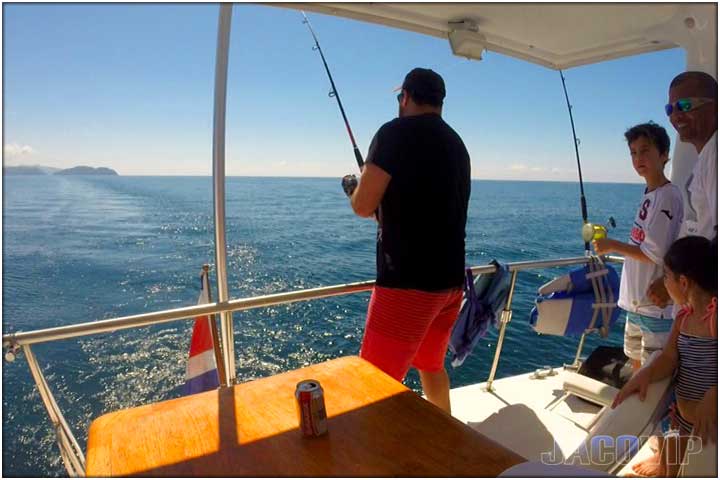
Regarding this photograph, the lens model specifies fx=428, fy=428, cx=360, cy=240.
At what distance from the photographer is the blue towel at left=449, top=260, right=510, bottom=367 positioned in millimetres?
2080

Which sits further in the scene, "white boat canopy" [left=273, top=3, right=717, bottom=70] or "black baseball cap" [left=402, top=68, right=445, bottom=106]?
"white boat canopy" [left=273, top=3, right=717, bottom=70]

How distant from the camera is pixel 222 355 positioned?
166cm

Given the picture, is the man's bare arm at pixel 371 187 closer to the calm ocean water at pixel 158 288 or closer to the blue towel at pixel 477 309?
the blue towel at pixel 477 309

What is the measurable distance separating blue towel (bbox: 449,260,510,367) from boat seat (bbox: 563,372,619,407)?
1.67 feet

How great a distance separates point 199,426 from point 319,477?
0.35 meters

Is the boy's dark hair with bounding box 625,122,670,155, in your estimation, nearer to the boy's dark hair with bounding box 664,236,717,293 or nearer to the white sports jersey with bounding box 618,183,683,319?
the white sports jersey with bounding box 618,183,683,319

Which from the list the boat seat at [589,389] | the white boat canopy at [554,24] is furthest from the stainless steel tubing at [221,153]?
the boat seat at [589,389]

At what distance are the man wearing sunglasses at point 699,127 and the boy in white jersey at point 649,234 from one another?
0.53 feet

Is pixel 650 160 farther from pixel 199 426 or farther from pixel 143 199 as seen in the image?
pixel 143 199

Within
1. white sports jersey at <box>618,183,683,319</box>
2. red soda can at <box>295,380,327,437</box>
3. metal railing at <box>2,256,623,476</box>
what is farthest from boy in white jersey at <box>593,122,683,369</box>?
red soda can at <box>295,380,327,437</box>

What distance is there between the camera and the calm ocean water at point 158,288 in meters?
5.72

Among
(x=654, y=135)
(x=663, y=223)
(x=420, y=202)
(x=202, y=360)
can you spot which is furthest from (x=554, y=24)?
(x=202, y=360)

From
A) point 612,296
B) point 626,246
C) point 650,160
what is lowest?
point 612,296

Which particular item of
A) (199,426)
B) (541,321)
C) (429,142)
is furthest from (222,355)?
(541,321)
